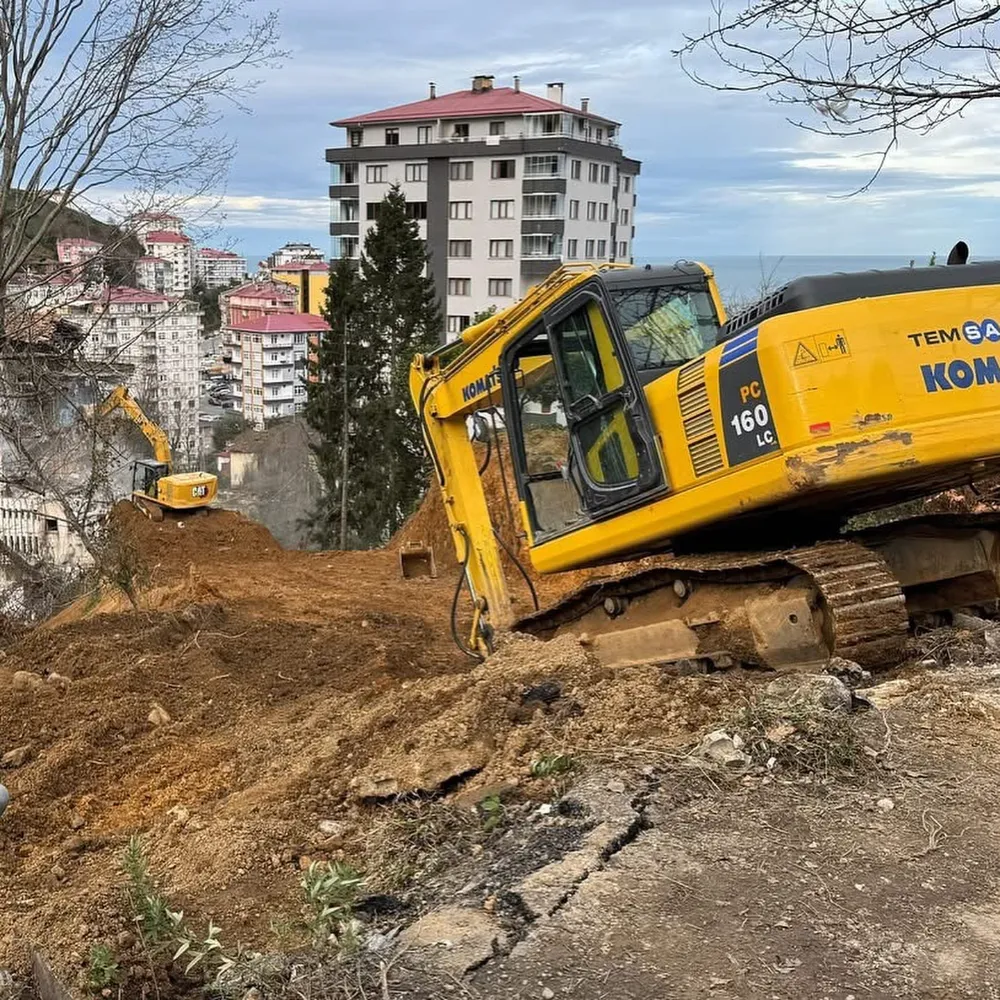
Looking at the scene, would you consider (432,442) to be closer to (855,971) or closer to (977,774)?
(977,774)

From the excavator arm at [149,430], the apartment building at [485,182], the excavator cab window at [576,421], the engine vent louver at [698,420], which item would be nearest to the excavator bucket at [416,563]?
the excavator arm at [149,430]

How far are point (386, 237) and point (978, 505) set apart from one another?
23103 millimetres

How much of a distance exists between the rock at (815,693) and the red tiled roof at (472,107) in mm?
44117

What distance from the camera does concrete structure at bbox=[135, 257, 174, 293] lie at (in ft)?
28.2

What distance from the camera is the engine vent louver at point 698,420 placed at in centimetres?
510

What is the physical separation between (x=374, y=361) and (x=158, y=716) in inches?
967

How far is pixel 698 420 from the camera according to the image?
518cm

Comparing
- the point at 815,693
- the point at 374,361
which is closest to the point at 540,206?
the point at 374,361

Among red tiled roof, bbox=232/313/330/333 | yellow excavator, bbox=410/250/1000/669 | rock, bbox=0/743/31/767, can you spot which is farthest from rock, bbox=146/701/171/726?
red tiled roof, bbox=232/313/330/333

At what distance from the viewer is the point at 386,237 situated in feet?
97.8

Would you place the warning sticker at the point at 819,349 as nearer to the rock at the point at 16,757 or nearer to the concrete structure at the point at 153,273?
the rock at the point at 16,757

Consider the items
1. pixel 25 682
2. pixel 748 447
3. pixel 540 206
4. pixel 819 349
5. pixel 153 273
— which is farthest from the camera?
pixel 540 206

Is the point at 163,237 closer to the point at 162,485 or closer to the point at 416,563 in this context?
the point at 416,563

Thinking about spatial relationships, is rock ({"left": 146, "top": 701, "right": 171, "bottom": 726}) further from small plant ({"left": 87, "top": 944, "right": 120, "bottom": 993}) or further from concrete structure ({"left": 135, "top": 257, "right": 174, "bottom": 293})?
concrete structure ({"left": 135, "top": 257, "right": 174, "bottom": 293})
